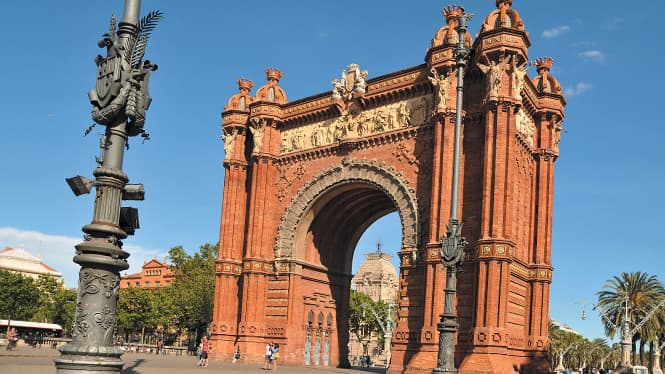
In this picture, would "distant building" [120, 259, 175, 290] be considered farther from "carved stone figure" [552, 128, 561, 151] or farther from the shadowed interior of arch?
"carved stone figure" [552, 128, 561, 151]

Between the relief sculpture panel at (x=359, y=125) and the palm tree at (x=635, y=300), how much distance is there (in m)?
25.1

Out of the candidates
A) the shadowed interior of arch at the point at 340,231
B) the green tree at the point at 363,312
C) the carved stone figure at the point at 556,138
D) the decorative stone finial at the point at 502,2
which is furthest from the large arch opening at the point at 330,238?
the green tree at the point at 363,312

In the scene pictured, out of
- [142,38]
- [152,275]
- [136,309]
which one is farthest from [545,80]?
[152,275]

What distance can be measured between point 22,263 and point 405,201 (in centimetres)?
10464

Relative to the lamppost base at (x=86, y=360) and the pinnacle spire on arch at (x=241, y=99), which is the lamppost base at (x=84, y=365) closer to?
the lamppost base at (x=86, y=360)

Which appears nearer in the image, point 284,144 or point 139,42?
point 139,42

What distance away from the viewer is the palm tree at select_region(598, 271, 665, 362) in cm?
4966

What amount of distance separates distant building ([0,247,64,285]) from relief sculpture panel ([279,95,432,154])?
85.4m

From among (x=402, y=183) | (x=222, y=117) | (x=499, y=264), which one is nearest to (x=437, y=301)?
(x=499, y=264)

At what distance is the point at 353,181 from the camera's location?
35.7 m

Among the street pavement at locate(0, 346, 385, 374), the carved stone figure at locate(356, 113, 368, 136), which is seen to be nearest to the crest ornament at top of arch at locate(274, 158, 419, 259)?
the carved stone figure at locate(356, 113, 368, 136)

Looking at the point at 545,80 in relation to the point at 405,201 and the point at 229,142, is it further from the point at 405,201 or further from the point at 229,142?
the point at 229,142

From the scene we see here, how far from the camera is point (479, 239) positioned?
95.0ft

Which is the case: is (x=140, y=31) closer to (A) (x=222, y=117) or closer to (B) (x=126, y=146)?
(B) (x=126, y=146)
